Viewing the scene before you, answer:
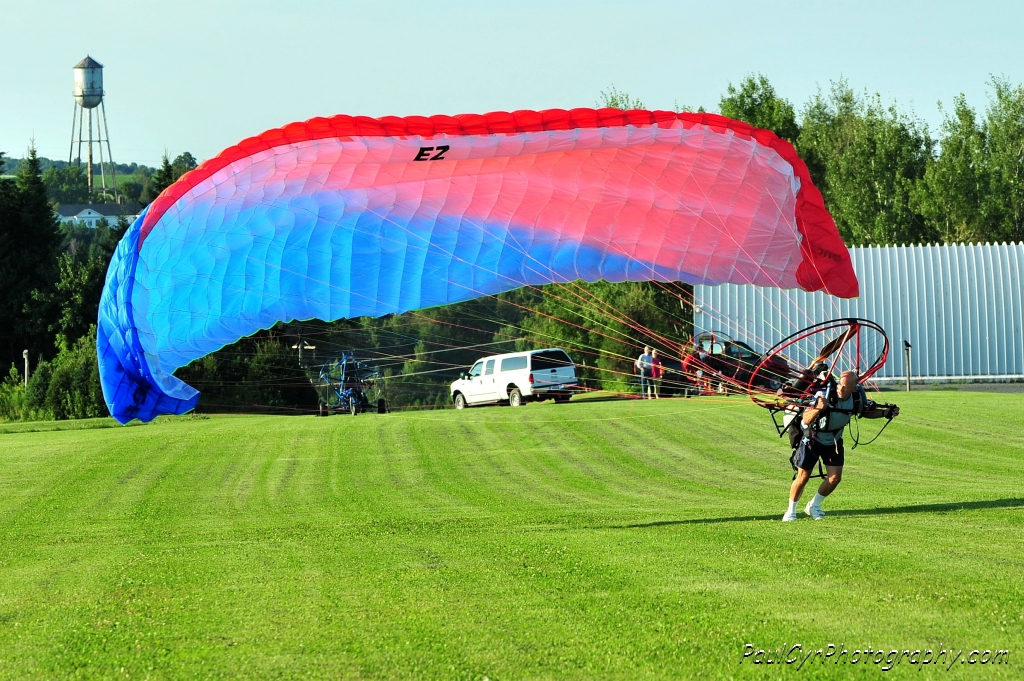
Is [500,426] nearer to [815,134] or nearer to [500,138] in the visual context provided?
[500,138]

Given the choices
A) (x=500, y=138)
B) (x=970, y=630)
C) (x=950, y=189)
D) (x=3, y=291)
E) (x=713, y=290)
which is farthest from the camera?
(x=3, y=291)

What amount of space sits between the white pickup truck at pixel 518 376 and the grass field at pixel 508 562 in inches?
382

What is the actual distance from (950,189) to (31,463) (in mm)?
40456

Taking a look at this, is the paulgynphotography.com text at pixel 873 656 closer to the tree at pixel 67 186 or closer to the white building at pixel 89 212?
the white building at pixel 89 212

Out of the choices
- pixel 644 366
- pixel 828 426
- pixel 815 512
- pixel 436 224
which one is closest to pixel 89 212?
pixel 644 366

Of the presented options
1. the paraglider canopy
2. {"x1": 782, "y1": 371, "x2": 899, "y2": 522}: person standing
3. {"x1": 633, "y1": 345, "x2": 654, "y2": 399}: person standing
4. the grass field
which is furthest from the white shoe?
{"x1": 633, "y1": 345, "x2": 654, "y2": 399}: person standing

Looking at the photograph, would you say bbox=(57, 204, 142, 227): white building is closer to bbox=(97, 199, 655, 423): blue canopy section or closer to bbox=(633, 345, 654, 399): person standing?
bbox=(633, 345, 654, 399): person standing

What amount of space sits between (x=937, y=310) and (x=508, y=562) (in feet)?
82.7

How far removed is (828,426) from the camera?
10.3m

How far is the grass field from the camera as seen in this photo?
6309 millimetres

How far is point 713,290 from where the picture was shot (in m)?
32.4

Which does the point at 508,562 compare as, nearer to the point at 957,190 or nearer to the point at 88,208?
the point at 957,190

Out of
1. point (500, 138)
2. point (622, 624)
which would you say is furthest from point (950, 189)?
point (622, 624)

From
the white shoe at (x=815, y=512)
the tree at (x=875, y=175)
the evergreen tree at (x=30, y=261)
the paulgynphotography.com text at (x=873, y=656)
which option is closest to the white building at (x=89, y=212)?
the evergreen tree at (x=30, y=261)
